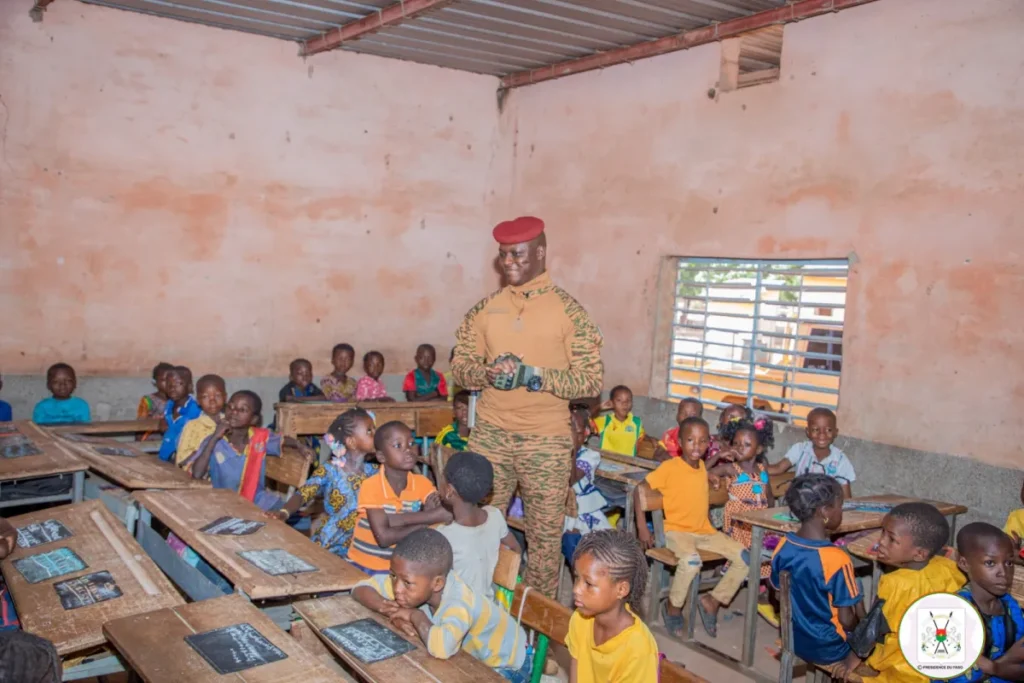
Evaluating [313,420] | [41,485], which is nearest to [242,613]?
[41,485]

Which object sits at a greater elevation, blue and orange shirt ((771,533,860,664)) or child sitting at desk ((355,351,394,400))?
child sitting at desk ((355,351,394,400))

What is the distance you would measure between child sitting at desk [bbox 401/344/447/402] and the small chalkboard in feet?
19.1

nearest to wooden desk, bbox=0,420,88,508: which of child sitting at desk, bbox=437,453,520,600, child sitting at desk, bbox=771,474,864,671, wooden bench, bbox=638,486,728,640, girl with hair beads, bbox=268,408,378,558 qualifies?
girl with hair beads, bbox=268,408,378,558

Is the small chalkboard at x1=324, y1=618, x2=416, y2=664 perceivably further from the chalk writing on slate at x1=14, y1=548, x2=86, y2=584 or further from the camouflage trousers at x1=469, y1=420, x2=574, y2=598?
the camouflage trousers at x1=469, y1=420, x2=574, y2=598

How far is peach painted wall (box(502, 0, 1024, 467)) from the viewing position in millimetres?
5605

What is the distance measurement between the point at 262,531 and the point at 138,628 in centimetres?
105

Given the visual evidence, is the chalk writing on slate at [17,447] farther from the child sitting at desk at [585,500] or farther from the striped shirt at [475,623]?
the child sitting at desk at [585,500]

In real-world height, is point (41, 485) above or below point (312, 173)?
below

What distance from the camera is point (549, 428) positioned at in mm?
4008

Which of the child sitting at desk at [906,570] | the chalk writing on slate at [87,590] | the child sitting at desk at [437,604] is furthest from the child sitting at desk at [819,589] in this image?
the chalk writing on slate at [87,590]

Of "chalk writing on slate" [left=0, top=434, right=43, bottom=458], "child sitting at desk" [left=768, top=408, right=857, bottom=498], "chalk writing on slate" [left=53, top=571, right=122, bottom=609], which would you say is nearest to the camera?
"chalk writing on slate" [left=53, top=571, right=122, bottom=609]

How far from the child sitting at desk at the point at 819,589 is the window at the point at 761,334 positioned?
2972 millimetres

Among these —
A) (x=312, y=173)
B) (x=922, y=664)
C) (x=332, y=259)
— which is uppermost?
(x=312, y=173)

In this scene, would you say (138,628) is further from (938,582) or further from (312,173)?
(312,173)
